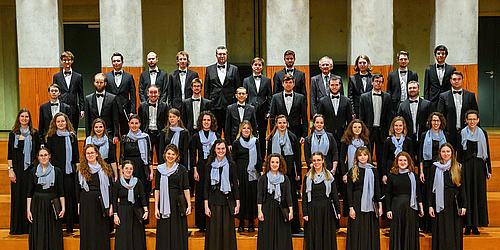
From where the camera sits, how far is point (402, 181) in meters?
5.75

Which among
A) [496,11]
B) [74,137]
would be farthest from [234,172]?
[496,11]

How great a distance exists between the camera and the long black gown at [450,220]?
19.2 ft

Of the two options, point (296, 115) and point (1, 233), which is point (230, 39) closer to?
point (296, 115)

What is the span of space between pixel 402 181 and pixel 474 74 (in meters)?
3.27

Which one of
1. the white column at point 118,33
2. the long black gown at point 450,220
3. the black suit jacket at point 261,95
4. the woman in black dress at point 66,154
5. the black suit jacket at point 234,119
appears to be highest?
the white column at point 118,33

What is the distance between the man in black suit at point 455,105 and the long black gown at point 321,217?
1.84 metres

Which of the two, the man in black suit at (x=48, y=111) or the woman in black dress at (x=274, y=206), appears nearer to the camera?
the woman in black dress at (x=274, y=206)

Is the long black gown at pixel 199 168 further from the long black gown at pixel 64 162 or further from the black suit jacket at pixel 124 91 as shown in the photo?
the long black gown at pixel 64 162

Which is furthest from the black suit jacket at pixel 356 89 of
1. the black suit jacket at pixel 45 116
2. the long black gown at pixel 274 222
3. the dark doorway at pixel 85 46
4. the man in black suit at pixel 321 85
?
the dark doorway at pixel 85 46

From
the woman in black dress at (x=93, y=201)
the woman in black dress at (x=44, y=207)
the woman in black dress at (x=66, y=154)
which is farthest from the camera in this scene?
the woman in black dress at (x=66, y=154)

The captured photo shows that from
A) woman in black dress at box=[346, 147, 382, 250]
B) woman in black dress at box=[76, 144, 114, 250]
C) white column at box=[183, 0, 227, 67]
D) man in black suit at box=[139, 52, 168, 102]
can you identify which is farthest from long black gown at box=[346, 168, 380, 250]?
white column at box=[183, 0, 227, 67]

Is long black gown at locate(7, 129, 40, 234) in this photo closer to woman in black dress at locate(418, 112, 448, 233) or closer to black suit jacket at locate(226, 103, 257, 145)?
black suit jacket at locate(226, 103, 257, 145)

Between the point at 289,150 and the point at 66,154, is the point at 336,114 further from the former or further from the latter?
the point at 66,154

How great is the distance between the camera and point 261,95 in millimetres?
6754
